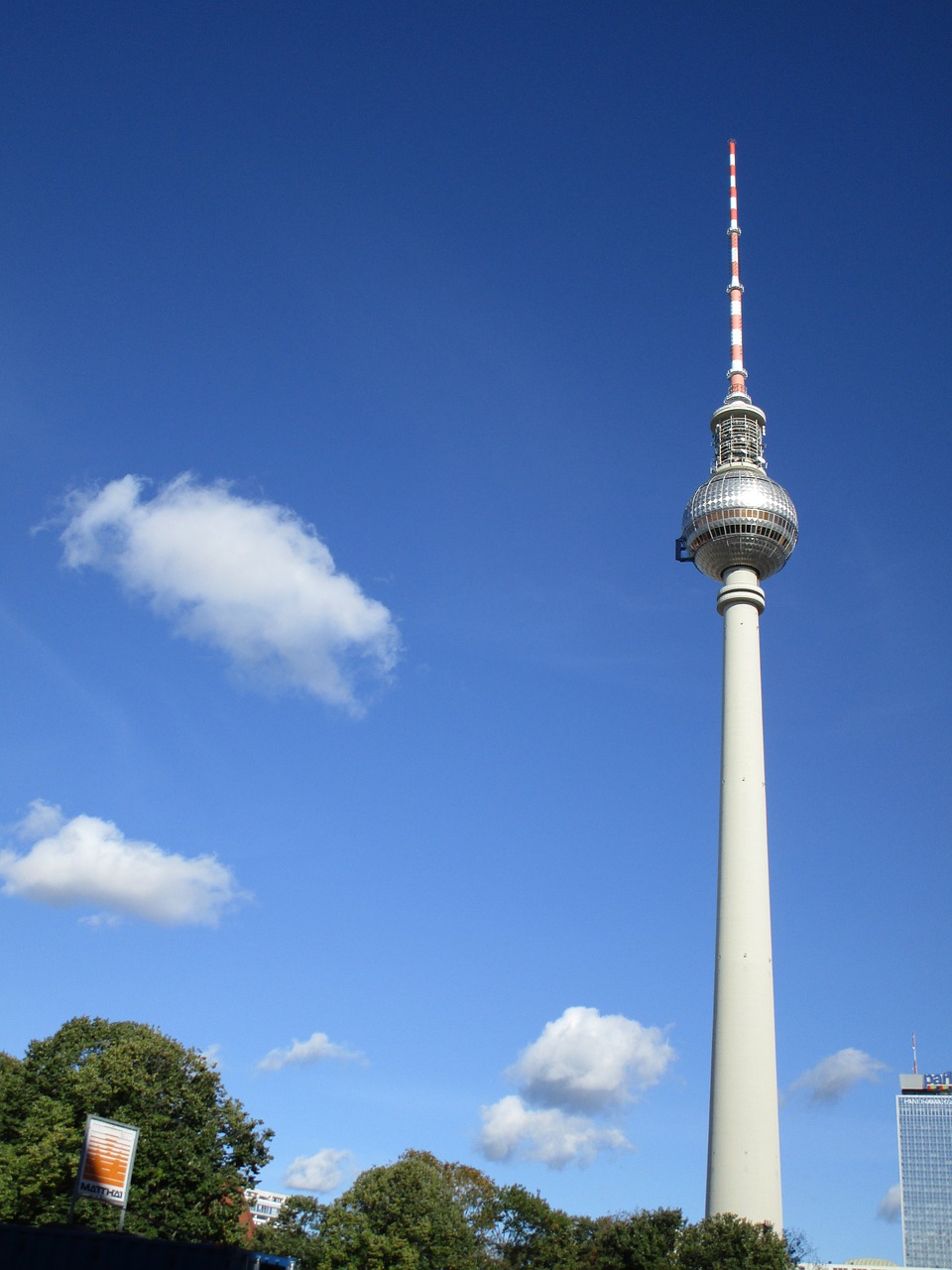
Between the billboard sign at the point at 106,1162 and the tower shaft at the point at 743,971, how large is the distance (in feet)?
138

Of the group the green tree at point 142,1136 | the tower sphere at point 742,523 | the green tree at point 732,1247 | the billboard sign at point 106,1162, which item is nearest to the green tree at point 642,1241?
the green tree at point 732,1247

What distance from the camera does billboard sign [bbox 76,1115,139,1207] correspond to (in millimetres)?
43844

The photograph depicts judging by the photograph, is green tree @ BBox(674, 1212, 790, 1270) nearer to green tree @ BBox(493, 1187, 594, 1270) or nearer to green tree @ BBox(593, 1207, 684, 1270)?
green tree @ BBox(593, 1207, 684, 1270)

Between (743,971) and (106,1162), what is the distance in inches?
1889

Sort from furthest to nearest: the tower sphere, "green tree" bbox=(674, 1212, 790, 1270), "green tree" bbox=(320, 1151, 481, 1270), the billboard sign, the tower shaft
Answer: the tower sphere < "green tree" bbox=(320, 1151, 481, 1270) < the tower shaft < "green tree" bbox=(674, 1212, 790, 1270) < the billboard sign

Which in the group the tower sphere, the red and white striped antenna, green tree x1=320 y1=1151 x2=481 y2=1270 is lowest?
green tree x1=320 y1=1151 x2=481 y2=1270

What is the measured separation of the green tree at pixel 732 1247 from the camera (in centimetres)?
6012

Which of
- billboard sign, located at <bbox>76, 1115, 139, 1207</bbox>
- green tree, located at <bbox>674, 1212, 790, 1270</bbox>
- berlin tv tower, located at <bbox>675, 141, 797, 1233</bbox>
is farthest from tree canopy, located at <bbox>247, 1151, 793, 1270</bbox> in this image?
billboard sign, located at <bbox>76, 1115, 139, 1207</bbox>

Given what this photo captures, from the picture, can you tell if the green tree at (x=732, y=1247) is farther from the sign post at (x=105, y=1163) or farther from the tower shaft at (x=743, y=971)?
the sign post at (x=105, y=1163)

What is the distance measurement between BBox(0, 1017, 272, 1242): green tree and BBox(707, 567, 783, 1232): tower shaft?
29968mm

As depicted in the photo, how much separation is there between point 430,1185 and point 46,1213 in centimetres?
2775

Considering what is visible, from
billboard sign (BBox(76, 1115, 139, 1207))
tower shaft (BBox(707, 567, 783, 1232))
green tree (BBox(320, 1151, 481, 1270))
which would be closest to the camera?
billboard sign (BBox(76, 1115, 139, 1207))

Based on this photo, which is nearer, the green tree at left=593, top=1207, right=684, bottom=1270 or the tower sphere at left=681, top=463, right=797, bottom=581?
the green tree at left=593, top=1207, right=684, bottom=1270

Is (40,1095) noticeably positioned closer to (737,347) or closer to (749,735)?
(749,735)
